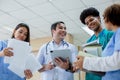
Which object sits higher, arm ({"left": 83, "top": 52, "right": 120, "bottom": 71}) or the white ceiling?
the white ceiling

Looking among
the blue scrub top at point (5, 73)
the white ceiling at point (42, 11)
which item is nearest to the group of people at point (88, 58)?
the blue scrub top at point (5, 73)

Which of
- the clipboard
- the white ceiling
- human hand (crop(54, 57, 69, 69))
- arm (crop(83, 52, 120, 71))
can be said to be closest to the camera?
arm (crop(83, 52, 120, 71))

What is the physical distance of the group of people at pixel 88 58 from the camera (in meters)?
1.33

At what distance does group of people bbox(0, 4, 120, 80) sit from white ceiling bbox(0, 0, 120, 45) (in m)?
1.75

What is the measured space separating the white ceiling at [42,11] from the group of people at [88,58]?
1752 mm

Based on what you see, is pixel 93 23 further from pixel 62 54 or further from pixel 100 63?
pixel 100 63

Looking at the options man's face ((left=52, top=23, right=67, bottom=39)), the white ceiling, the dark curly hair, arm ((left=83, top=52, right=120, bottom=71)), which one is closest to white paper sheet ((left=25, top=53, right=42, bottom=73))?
man's face ((left=52, top=23, right=67, bottom=39))

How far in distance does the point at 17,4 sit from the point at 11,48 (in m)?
2.22

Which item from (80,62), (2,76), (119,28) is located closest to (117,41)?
(119,28)

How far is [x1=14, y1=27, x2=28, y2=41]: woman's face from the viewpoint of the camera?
7.13ft

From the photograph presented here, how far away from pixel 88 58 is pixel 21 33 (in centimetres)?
104

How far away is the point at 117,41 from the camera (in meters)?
1.31

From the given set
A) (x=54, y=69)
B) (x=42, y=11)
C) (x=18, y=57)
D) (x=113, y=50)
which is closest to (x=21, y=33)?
(x=18, y=57)

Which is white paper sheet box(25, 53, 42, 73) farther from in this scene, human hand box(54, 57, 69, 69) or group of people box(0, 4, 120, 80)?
human hand box(54, 57, 69, 69)
